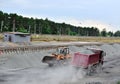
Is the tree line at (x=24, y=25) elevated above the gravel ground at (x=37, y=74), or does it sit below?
above

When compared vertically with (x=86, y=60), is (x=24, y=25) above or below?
above

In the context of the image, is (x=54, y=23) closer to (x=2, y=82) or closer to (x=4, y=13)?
(x=4, y=13)

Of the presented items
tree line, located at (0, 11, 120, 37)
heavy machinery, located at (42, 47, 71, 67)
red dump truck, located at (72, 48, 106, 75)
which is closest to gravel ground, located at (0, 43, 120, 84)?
red dump truck, located at (72, 48, 106, 75)

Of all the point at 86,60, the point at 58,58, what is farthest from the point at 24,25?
the point at 86,60

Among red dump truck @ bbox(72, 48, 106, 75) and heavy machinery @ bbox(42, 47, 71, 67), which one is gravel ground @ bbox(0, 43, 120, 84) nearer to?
red dump truck @ bbox(72, 48, 106, 75)

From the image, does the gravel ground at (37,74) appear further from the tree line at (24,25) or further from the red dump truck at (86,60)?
the tree line at (24,25)

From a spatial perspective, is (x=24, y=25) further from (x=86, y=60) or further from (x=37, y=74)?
(x=86, y=60)

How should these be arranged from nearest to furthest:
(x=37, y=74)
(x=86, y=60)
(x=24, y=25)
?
(x=86, y=60)
(x=37, y=74)
(x=24, y=25)

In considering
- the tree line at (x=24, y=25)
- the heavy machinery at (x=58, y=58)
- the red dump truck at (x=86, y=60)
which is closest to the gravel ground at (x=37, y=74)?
the red dump truck at (x=86, y=60)

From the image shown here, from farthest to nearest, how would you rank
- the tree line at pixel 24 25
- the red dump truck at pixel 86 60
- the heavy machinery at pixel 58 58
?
1. the tree line at pixel 24 25
2. the heavy machinery at pixel 58 58
3. the red dump truck at pixel 86 60

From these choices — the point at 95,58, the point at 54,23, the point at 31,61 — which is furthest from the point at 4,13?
the point at 95,58

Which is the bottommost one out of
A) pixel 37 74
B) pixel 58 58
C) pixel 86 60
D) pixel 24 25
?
pixel 37 74

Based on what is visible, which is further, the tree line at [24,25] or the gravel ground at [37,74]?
the tree line at [24,25]

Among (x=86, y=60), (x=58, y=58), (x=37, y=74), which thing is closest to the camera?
(x=86, y=60)
